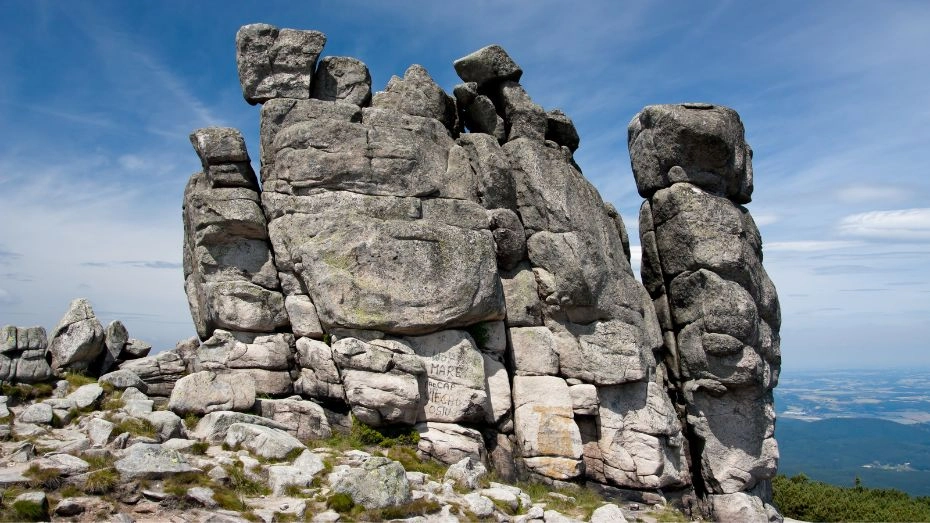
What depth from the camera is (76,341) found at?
87.0 ft

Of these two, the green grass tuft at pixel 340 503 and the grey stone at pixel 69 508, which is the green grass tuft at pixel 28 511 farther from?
the green grass tuft at pixel 340 503

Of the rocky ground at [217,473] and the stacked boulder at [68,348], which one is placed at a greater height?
the stacked boulder at [68,348]

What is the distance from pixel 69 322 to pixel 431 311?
15.2m

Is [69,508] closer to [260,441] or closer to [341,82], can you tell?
[260,441]

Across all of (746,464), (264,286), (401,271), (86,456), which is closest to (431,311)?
(401,271)

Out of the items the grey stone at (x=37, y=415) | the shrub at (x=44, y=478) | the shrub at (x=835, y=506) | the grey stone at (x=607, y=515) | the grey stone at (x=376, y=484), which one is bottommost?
the shrub at (x=835, y=506)

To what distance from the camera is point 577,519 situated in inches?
842

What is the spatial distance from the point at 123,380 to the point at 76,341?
8.96 ft

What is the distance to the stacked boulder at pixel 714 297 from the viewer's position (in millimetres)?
30359

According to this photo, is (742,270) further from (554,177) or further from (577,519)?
(577,519)

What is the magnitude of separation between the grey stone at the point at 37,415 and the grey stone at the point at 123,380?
3.20 metres

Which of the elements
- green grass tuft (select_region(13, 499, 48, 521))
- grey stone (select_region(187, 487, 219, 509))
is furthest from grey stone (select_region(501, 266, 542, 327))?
green grass tuft (select_region(13, 499, 48, 521))

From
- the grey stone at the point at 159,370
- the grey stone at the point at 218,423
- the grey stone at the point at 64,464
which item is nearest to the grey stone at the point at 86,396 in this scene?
the grey stone at the point at 159,370

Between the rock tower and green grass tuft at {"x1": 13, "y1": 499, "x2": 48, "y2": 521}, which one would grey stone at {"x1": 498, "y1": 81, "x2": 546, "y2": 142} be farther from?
green grass tuft at {"x1": 13, "y1": 499, "x2": 48, "y2": 521}
